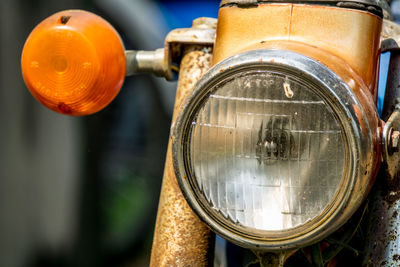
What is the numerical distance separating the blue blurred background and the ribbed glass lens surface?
2.43 meters

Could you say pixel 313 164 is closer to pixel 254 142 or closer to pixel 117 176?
pixel 254 142

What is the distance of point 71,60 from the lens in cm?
120

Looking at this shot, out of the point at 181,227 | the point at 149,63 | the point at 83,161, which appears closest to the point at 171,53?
the point at 149,63

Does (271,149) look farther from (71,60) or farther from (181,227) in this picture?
(71,60)

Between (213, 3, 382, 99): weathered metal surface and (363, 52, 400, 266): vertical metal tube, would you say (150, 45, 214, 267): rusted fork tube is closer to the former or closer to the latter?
(213, 3, 382, 99): weathered metal surface

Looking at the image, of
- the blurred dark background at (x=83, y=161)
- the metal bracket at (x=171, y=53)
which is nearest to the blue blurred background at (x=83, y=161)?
the blurred dark background at (x=83, y=161)

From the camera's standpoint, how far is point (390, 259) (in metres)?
1.12

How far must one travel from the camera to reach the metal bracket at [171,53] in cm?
128

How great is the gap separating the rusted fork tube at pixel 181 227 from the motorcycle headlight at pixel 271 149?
15cm

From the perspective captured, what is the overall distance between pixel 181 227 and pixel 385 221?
0.37 metres

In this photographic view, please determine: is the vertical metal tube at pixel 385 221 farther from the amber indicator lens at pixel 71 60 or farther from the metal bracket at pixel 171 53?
the amber indicator lens at pixel 71 60

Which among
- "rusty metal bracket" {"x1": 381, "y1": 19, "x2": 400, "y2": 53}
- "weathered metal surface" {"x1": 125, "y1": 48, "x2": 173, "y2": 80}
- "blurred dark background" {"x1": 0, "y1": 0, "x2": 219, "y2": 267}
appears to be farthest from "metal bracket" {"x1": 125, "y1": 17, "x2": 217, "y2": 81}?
"blurred dark background" {"x1": 0, "y1": 0, "x2": 219, "y2": 267}

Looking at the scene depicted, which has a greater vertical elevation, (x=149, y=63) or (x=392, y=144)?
(x=149, y=63)

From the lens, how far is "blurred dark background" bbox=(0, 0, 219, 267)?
3.73 metres
